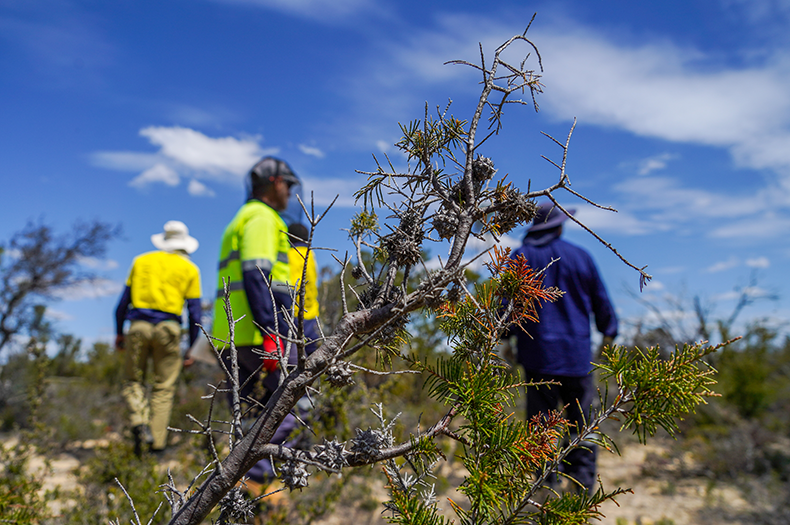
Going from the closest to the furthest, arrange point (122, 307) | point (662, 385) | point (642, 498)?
point (662, 385), point (642, 498), point (122, 307)

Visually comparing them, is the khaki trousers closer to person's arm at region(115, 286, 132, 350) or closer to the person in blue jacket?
person's arm at region(115, 286, 132, 350)

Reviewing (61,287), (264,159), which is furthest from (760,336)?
(61,287)

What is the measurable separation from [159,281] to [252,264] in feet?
8.37

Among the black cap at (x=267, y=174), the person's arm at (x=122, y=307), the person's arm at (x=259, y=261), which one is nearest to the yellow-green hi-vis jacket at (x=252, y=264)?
the person's arm at (x=259, y=261)

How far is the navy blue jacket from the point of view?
127 inches

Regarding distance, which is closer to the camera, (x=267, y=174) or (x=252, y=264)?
(x=252, y=264)

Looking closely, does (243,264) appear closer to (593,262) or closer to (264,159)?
(264,159)

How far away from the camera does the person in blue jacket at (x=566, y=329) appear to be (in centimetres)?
323

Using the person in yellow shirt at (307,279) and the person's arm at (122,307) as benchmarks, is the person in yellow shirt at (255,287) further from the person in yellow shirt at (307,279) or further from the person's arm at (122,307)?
the person's arm at (122,307)

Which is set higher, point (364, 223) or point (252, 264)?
point (252, 264)

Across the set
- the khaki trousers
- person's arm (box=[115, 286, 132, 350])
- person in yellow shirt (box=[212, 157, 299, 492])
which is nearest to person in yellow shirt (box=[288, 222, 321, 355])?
person in yellow shirt (box=[212, 157, 299, 492])

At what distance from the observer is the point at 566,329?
3.27 m

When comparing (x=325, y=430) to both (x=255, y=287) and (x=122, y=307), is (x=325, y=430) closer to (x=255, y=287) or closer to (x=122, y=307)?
(x=255, y=287)

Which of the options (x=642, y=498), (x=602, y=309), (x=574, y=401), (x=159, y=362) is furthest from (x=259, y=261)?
(x=642, y=498)
